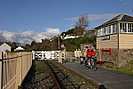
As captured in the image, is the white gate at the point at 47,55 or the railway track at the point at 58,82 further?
the white gate at the point at 47,55

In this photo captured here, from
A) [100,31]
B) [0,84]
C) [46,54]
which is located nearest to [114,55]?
[100,31]

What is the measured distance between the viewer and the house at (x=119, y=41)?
1466 centimetres

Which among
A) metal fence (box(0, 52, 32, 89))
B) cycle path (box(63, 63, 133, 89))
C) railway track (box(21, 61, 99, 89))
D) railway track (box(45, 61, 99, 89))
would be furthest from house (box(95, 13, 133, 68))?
metal fence (box(0, 52, 32, 89))

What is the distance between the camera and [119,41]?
16953 millimetres

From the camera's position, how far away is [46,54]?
3041 cm

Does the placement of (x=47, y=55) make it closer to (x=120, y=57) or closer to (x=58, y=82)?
(x=120, y=57)

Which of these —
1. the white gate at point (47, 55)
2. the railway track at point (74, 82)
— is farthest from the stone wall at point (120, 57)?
the white gate at point (47, 55)

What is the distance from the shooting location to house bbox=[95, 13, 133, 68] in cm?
1466

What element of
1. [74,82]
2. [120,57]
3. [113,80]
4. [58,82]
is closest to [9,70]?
[58,82]

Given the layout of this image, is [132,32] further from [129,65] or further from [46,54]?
[46,54]

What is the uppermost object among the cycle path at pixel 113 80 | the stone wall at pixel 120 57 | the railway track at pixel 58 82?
the stone wall at pixel 120 57

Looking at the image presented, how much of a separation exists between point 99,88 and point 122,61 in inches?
300

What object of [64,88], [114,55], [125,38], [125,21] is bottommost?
[64,88]

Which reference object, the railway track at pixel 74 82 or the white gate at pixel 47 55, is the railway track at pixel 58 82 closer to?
the railway track at pixel 74 82
